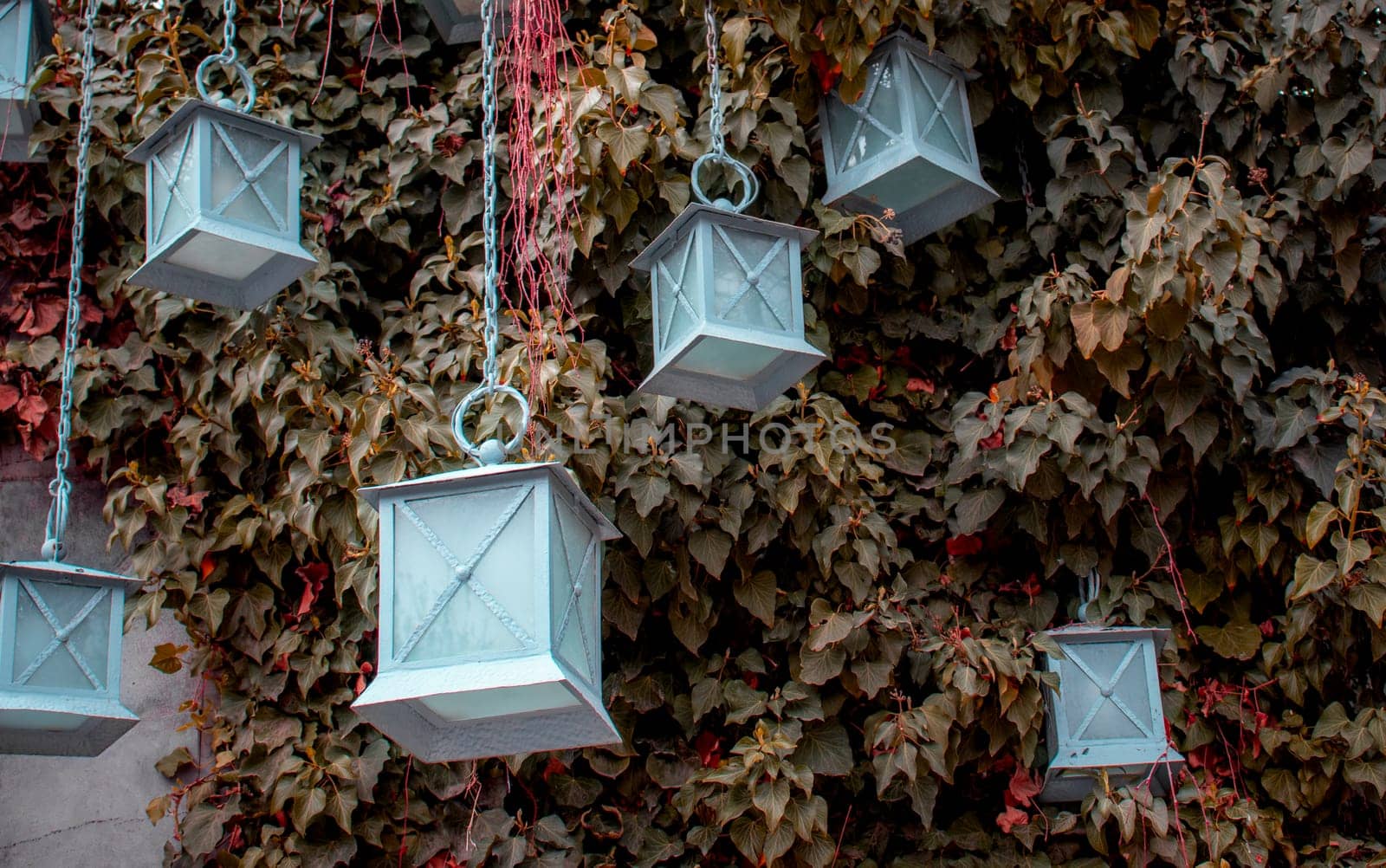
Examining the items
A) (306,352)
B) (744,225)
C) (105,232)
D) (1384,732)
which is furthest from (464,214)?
(1384,732)

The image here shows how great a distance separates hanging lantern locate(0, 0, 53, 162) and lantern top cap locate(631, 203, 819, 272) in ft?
6.21

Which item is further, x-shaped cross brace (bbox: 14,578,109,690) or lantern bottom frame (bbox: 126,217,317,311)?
lantern bottom frame (bbox: 126,217,317,311)

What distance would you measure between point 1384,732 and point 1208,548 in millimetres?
569

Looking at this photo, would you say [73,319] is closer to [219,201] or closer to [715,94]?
[219,201]

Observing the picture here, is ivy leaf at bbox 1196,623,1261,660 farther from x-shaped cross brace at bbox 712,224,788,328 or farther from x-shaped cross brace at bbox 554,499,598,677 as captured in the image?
x-shaped cross brace at bbox 554,499,598,677

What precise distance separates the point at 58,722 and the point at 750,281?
154cm

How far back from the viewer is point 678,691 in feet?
11.7

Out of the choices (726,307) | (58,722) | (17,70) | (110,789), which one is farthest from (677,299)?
(17,70)

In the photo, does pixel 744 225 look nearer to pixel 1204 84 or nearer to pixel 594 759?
pixel 594 759

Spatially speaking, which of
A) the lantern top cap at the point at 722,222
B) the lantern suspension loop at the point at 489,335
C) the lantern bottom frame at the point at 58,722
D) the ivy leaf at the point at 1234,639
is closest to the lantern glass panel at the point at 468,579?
the lantern suspension loop at the point at 489,335

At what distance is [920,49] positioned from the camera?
3.69 metres

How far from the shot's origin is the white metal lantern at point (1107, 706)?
129 inches

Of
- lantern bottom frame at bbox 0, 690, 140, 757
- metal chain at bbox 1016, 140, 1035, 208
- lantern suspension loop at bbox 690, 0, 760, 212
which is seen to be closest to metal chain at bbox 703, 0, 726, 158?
lantern suspension loop at bbox 690, 0, 760, 212

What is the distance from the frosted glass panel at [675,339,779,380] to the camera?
276 cm
